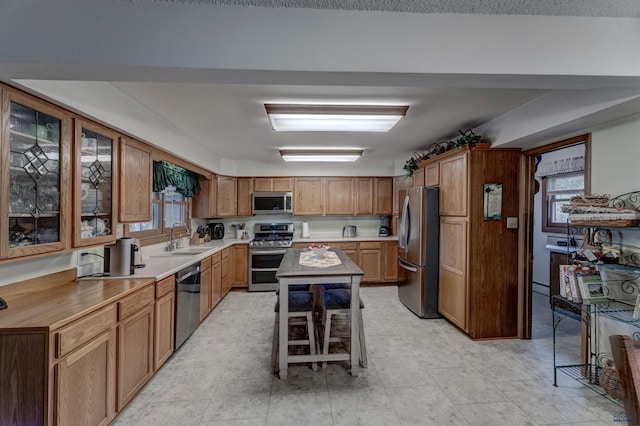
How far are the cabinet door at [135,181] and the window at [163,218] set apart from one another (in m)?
0.56

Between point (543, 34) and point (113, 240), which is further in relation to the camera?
point (113, 240)

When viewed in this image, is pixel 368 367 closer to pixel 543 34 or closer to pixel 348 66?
pixel 348 66

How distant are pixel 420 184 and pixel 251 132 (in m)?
2.51

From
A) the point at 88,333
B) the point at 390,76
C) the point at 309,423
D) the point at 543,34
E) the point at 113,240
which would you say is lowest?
the point at 309,423

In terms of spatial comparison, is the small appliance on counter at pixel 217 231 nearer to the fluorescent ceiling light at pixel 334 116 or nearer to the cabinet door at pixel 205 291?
the cabinet door at pixel 205 291

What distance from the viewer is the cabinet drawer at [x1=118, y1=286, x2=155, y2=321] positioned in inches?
73.2

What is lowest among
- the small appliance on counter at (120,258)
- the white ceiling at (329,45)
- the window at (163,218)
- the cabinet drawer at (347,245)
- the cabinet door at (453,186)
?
the cabinet drawer at (347,245)

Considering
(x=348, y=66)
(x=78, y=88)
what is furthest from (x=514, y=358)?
(x=78, y=88)

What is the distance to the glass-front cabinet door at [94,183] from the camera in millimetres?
1906

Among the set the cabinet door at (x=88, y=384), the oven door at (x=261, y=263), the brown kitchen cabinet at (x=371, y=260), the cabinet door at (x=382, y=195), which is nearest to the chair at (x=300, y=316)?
the cabinet door at (x=88, y=384)

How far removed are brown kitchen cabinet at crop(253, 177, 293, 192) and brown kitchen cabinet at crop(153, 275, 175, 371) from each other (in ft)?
9.31

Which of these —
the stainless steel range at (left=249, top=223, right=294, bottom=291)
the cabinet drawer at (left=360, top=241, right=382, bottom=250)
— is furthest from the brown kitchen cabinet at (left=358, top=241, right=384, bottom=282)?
the stainless steel range at (left=249, top=223, right=294, bottom=291)

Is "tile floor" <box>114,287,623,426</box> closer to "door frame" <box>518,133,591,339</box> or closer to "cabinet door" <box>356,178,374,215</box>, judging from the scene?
"door frame" <box>518,133,591,339</box>

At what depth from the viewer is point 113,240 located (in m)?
2.25
